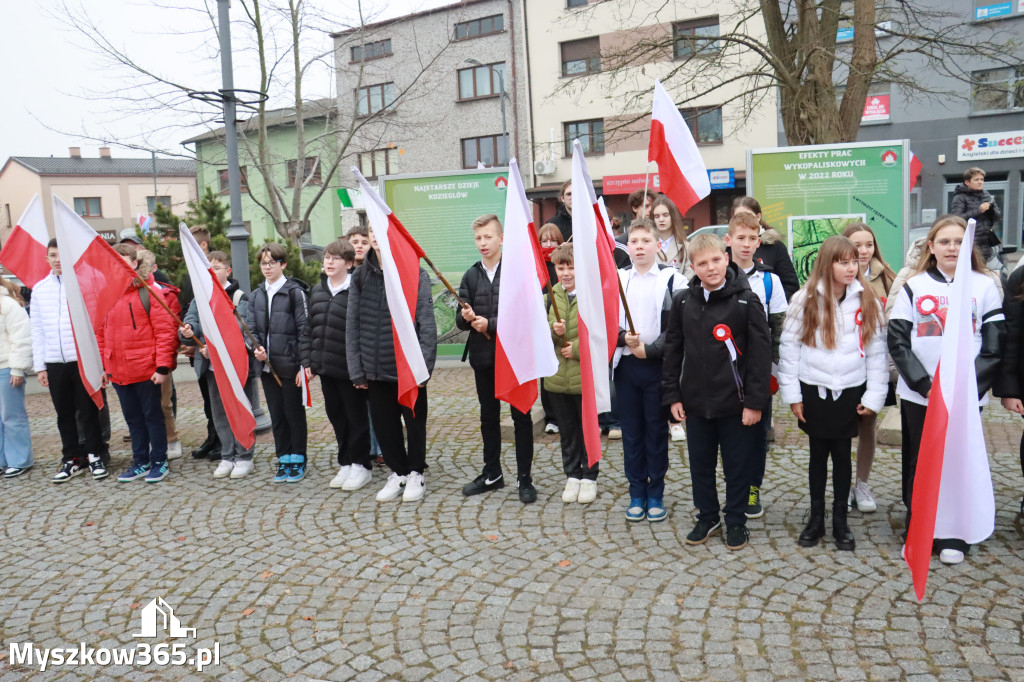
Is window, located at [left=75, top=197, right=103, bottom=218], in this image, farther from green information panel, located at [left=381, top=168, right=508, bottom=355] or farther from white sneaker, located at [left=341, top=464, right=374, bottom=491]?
white sneaker, located at [left=341, top=464, right=374, bottom=491]

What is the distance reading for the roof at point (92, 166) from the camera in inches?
2542

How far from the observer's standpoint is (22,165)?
66750mm

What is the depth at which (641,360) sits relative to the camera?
4988mm

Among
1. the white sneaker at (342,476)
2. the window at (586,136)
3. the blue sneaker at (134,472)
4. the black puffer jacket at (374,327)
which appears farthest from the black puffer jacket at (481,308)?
the window at (586,136)

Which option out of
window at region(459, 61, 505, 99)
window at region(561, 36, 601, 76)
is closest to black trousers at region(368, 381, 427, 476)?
window at region(561, 36, 601, 76)

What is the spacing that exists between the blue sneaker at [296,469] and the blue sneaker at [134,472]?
1.47 m

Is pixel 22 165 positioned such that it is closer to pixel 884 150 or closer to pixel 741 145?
pixel 741 145

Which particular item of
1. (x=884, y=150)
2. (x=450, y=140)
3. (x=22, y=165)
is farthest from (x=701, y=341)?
(x=22, y=165)

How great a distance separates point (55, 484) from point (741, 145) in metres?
26.5

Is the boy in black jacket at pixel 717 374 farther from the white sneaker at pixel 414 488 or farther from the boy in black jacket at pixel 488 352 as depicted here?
the white sneaker at pixel 414 488

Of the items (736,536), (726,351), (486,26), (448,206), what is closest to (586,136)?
(486,26)

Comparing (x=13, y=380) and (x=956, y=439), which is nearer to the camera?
(x=956, y=439)

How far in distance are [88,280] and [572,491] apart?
4214 mm

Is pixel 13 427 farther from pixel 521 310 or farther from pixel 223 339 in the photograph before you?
pixel 521 310
